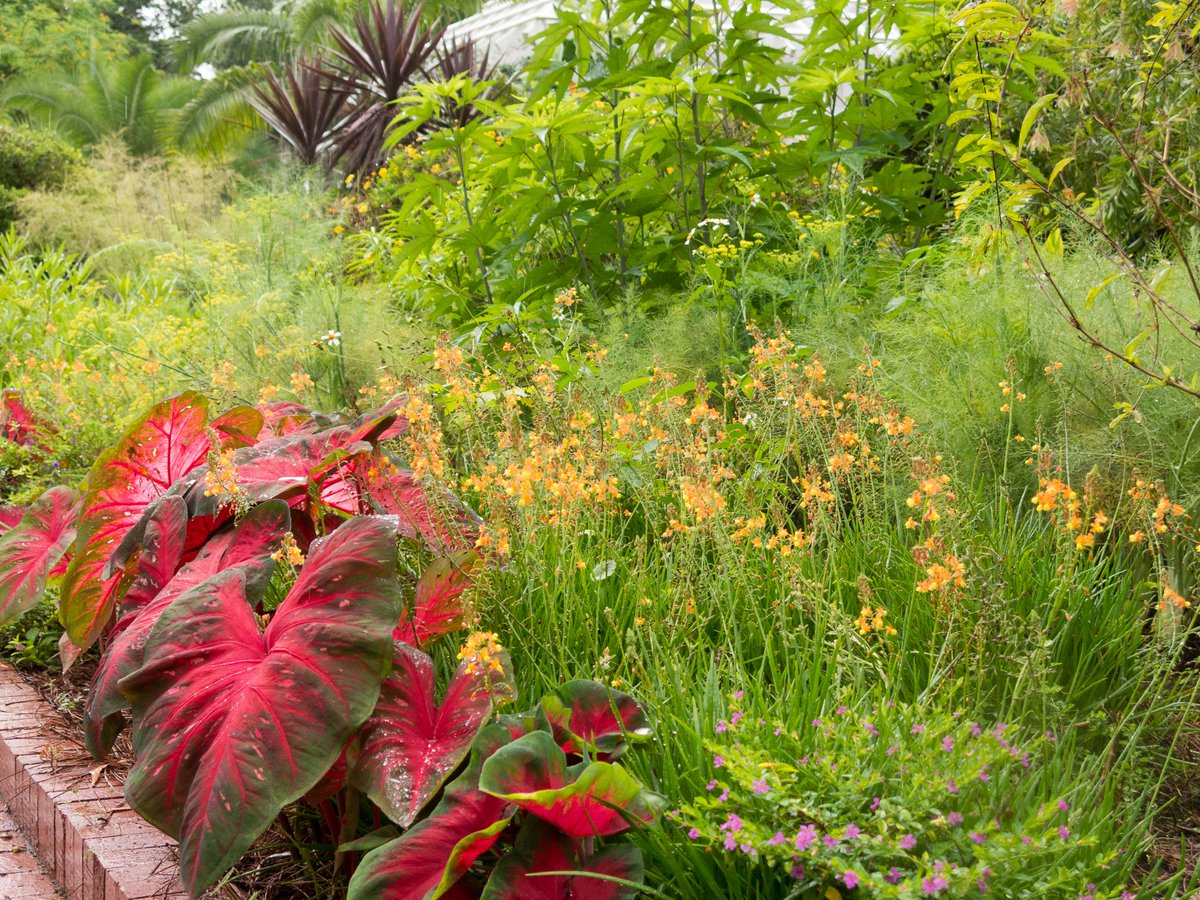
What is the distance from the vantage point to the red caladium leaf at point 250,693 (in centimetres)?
164

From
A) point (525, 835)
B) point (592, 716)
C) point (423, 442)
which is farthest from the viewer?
point (423, 442)

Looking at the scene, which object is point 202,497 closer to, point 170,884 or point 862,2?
point 170,884

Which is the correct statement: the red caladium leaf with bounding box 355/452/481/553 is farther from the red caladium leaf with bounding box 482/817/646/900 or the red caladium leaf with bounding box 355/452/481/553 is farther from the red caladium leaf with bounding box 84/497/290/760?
the red caladium leaf with bounding box 482/817/646/900

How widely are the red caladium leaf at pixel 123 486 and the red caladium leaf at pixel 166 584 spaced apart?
0.73ft

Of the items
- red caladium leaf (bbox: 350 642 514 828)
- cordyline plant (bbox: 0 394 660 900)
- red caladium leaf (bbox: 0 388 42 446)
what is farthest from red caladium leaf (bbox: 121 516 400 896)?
red caladium leaf (bbox: 0 388 42 446)

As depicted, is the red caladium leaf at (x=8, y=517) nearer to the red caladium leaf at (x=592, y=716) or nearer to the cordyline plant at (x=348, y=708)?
the cordyline plant at (x=348, y=708)

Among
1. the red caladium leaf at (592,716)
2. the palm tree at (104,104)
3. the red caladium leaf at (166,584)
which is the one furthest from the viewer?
the palm tree at (104,104)

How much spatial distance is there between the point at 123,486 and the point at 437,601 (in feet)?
3.54

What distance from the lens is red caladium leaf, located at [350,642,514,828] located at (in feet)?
5.61

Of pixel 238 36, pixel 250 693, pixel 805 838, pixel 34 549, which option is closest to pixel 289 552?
pixel 250 693

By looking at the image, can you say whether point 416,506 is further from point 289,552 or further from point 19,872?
point 19,872

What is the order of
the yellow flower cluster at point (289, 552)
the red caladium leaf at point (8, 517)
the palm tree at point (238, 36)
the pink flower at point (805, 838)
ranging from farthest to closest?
1. the palm tree at point (238, 36)
2. the red caladium leaf at point (8, 517)
3. the yellow flower cluster at point (289, 552)
4. the pink flower at point (805, 838)

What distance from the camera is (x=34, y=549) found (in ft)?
9.72

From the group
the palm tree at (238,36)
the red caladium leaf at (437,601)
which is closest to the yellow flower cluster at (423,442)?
the red caladium leaf at (437,601)
